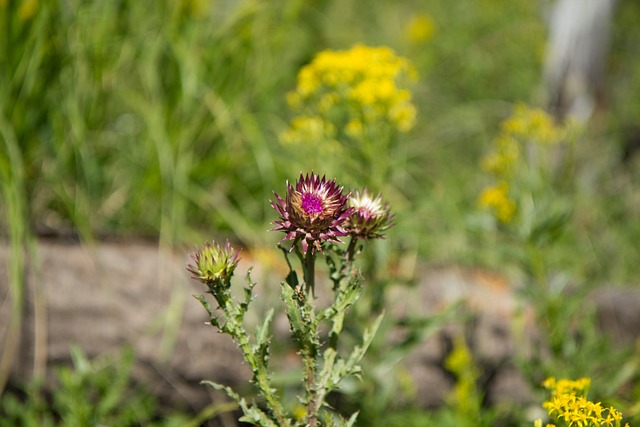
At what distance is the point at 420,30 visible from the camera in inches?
225

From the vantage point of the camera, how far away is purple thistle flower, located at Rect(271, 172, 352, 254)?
838 mm

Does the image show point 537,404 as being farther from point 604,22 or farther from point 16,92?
point 604,22

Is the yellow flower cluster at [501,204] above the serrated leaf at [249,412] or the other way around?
above

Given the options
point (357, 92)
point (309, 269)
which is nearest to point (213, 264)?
point (309, 269)

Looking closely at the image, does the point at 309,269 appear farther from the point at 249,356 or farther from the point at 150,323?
the point at 150,323

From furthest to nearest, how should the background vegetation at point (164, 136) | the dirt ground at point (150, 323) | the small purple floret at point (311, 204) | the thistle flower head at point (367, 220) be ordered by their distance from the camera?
the background vegetation at point (164, 136)
the dirt ground at point (150, 323)
the thistle flower head at point (367, 220)
the small purple floret at point (311, 204)

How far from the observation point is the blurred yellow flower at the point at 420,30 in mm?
5637

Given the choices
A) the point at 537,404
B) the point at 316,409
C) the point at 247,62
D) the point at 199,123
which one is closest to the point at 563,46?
the point at 247,62

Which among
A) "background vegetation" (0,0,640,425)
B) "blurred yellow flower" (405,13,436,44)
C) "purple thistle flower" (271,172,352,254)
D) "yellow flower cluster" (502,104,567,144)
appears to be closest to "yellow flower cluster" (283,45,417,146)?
"background vegetation" (0,0,640,425)

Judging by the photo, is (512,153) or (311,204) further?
(512,153)

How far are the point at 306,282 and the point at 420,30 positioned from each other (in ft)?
16.7

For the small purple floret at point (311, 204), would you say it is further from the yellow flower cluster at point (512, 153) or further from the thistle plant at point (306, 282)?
the yellow flower cluster at point (512, 153)

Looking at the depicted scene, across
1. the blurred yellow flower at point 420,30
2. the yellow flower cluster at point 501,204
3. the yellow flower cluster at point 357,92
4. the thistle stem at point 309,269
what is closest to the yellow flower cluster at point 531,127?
the yellow flower cluster at point 501,204

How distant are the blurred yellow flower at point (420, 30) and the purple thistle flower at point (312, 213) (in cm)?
495
